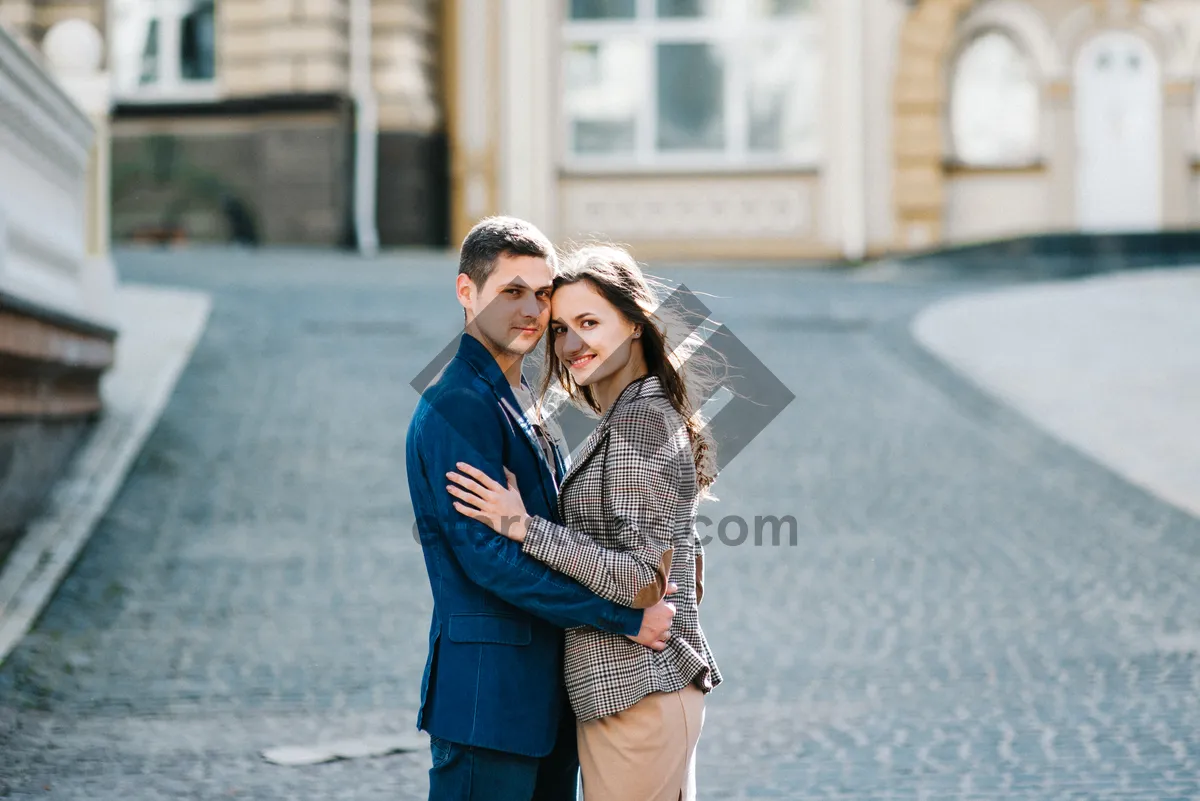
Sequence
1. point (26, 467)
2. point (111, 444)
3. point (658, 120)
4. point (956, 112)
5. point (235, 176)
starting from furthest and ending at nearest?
point (658, 120) < point (956, 112) < point (235, 176) < point (111, 444) < point (26, 467)

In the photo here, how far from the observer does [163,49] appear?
2142 centimetres

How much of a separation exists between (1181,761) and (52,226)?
270 inches

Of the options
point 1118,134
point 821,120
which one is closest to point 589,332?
point 821,120

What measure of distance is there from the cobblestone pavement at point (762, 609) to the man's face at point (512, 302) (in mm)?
2155

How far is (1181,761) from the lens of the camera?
5.00m

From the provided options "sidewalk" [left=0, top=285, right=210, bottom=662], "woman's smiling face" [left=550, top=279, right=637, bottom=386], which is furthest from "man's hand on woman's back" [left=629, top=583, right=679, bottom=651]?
"sidewalk" [left=0, top=285, right=210, bottom=662]

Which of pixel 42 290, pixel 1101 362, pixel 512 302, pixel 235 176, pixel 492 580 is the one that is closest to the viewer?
pixel 492 580

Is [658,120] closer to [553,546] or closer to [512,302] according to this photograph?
[512,302]

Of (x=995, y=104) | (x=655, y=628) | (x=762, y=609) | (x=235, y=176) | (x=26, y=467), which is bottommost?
(x=762, y=609)

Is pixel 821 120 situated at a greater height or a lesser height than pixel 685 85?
lesser

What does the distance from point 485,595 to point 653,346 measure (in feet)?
2.07

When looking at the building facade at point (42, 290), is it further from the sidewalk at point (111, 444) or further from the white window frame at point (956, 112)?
the white window frame at point (956, 112)

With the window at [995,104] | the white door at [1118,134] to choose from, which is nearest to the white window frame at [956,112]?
the window at [995,104]

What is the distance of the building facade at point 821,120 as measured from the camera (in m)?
21.1
